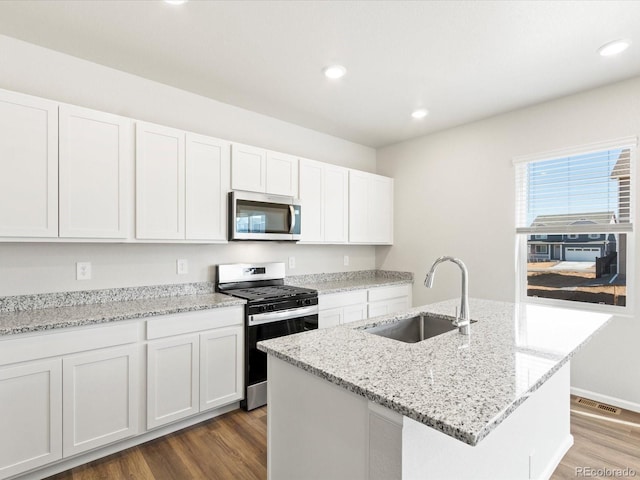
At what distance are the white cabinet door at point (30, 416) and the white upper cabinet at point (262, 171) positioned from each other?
182 cm

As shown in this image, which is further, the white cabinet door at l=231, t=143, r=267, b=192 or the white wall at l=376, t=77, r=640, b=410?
the white cabinet door at l=231, t=143, r=267, b=192

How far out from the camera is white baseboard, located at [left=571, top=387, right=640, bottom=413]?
110 inches

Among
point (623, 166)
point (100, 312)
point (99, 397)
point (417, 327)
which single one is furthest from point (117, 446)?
point (623, 166)

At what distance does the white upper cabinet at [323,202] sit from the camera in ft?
11.8

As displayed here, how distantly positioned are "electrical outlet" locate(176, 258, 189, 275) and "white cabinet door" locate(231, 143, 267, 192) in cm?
76

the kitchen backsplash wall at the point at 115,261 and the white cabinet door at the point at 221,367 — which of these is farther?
the white cabinet door at the point at 221,367

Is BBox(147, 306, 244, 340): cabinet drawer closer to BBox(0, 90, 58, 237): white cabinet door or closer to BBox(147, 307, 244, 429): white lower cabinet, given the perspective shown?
BBox(147, 307, 244, 429): white lower cabinet

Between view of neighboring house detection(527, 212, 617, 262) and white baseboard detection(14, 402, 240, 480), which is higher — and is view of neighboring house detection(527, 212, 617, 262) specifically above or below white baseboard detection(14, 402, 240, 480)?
above

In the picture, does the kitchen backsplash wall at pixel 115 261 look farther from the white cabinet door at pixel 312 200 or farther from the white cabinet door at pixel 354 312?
the white cabinet door at pixel 354 312

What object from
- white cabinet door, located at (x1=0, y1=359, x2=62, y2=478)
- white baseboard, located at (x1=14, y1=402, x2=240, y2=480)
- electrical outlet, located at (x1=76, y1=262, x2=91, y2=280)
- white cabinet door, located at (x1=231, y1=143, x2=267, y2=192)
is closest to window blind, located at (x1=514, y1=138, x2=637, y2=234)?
white cabinet door, located at (x1=231, y1=143, x2=267, y2=192)

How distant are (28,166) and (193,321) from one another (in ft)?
4.57

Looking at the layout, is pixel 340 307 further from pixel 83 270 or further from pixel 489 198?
pixel 83 270

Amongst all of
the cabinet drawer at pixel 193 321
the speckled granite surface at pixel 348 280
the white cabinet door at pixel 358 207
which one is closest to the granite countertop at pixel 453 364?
the cabinet drawer at pixel 193 321

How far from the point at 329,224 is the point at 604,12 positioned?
2.63 meters
